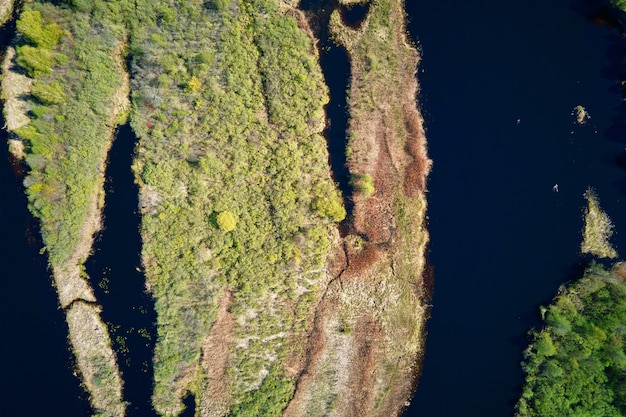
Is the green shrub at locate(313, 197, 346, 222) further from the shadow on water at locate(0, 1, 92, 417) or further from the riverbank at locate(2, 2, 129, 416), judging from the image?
the shadow on water at locate(0, 1, 92, 417)

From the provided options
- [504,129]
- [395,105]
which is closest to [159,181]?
[395,105]

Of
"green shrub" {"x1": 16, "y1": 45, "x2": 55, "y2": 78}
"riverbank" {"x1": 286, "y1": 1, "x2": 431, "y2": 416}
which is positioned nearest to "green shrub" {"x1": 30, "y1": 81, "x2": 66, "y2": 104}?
"green shrub" {"x1": 16, "y1": 45, "x2": 55, "y2": 78}

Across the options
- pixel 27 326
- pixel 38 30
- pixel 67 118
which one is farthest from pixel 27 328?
pixel 38 30

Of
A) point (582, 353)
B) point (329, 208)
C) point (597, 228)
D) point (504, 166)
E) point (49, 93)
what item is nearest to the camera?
point (49, 93)

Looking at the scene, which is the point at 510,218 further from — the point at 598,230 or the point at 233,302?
the point at 233,302

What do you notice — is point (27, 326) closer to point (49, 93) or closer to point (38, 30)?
point (49, 93)
